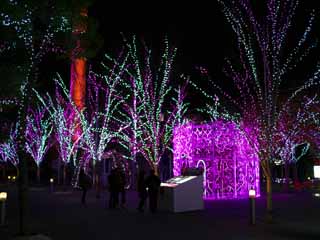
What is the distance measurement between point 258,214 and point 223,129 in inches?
293

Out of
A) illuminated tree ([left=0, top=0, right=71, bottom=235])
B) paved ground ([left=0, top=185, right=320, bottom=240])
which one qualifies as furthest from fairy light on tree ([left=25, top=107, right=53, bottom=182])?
illuminated tree ([left=0, top=0, right=71, bottom=235])

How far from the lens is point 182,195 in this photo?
17.4 metres

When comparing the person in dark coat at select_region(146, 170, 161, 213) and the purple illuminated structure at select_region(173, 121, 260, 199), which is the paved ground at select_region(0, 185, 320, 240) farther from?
the purple illuminated structure at select_region(173, 121, 260, 199)

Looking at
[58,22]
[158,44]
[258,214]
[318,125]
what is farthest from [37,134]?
[58,22]

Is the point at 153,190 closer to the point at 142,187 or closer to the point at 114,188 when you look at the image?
the point at 142,187

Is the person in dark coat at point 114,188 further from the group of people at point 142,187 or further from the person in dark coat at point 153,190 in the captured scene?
the person in dark coat at point 153,190

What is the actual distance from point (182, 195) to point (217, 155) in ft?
21.0

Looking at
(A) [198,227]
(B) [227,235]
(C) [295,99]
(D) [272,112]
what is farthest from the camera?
(C) [295,99]

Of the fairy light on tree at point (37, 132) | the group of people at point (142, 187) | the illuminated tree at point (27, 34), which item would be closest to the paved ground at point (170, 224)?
the group of people at point (142, 187)

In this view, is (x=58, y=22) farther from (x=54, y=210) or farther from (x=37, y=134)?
(x=37, y=134)

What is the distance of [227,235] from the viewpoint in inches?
473

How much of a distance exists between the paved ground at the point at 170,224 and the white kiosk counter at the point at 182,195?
1.66 ft

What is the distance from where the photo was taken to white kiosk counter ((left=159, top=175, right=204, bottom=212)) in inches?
679

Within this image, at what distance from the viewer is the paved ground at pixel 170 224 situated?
477 inches
